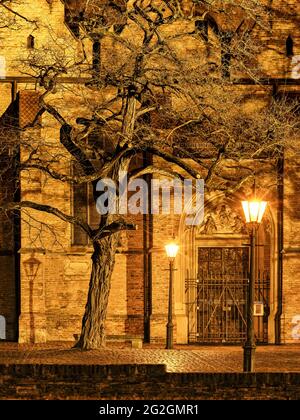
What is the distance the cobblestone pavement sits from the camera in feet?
62.1

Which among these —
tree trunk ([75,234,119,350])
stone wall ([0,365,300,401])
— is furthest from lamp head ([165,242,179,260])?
stone wall ([0,365,300,401])

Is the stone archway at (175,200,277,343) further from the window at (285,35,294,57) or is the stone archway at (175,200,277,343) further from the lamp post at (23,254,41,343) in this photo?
the window at (285,35,294,57)

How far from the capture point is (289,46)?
26.8 metres

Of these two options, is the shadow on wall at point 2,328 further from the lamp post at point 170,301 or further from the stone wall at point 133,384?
the stone wall at point 133,384

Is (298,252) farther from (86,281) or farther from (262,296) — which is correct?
(86,281)

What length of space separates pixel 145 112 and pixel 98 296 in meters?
4.48

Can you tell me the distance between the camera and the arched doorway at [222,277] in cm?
2681

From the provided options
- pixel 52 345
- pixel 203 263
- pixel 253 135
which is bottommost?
pixel 52 345

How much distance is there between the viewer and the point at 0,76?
88.8 feet

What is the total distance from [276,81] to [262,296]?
5.98 meters

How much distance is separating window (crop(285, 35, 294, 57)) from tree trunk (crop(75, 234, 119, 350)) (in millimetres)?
8268

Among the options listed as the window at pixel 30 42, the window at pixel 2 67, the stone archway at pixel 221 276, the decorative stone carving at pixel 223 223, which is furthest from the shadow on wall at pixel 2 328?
the window at pixel 30 42
